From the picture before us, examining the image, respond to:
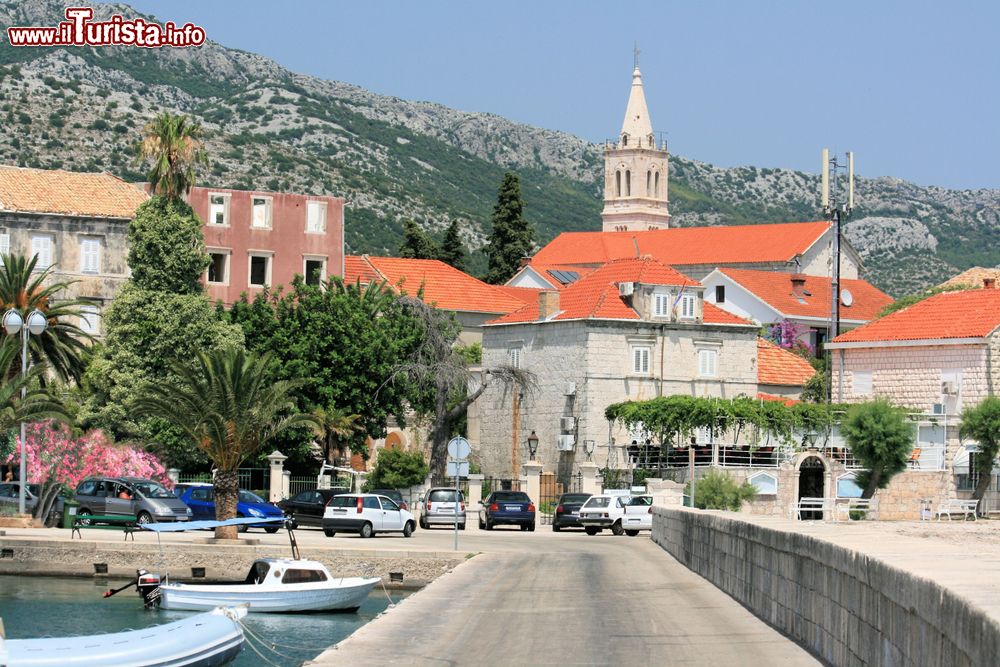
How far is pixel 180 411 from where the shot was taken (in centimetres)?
4441

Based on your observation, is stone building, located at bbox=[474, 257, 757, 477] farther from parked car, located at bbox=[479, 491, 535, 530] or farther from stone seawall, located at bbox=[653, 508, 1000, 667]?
stone seawall, located at bbox=[653, 508, 1000, 667]

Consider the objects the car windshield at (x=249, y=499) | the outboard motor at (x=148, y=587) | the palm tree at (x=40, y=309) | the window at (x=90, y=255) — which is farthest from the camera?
the window at (x=90, y=255)

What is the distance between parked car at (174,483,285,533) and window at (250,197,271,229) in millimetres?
25607

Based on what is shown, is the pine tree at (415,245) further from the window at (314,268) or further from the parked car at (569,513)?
the parked car at (569,513)

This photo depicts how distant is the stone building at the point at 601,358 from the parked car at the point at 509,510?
1112 centimetres

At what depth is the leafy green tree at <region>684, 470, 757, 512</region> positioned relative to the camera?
54000 mm

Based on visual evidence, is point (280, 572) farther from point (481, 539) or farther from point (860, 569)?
point (860, 569)

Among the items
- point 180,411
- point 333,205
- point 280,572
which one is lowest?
point 280,572

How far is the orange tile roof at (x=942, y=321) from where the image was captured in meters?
64.4

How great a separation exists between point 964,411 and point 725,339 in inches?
458

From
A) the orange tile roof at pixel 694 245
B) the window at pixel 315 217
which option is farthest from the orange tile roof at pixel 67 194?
the orange tile roof at pixel 694 245

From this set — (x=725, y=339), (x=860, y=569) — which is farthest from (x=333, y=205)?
(x=860, y=569)

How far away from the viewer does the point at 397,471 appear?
6347 centimetres

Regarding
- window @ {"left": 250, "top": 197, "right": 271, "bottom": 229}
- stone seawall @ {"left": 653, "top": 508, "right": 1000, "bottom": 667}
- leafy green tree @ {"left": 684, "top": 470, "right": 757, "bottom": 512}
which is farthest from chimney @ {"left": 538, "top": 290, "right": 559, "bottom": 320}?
stone seawall @ {"left": 653, "top": 508, "right": 1000, "bottom": 667}
